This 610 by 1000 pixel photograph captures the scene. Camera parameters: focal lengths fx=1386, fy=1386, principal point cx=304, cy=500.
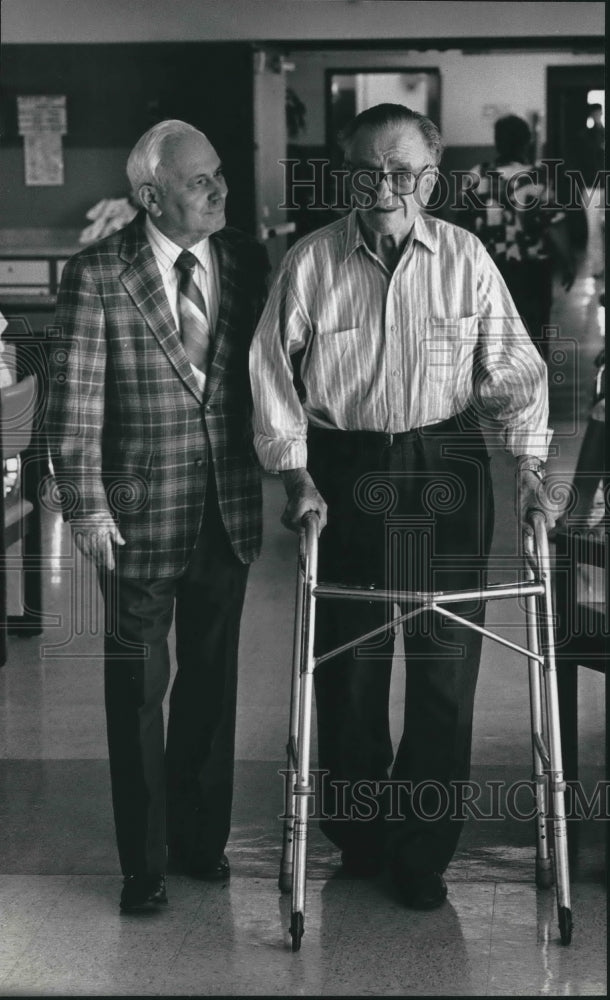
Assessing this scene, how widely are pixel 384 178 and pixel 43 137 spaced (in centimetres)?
630

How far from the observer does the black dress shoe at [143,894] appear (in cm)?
268

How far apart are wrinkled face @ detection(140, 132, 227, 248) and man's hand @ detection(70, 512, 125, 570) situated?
57 cm

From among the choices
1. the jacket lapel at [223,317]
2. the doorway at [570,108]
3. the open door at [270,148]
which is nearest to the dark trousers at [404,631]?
the jacket lapel at [223,317]

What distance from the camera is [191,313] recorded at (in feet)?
8.73

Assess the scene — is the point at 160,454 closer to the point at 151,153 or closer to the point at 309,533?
the point at 309,533

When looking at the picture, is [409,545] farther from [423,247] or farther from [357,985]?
[357,985]

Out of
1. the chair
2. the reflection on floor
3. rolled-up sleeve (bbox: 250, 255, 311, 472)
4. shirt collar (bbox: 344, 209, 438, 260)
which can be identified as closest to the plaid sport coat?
rolled-up sleeve (bbox: 250, 255, 311, 472)

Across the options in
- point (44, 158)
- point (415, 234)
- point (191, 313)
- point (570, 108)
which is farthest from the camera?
point (570, 108)

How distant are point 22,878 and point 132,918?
12.7 inches

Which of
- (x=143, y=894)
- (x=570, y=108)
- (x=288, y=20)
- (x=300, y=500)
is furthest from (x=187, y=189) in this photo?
(x=570, y=108)

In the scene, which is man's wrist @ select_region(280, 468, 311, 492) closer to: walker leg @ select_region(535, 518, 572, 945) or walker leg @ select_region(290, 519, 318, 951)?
walker leg @ select_region(290, 519, 318, 951)

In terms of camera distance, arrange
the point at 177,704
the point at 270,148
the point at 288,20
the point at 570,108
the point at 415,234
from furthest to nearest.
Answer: the point at 570,108, the point at 270,148, the point at 288,20, the point at 177,704, the point at 415,234

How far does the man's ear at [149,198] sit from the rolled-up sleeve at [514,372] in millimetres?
617

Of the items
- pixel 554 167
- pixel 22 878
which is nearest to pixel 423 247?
pixel 22 878
